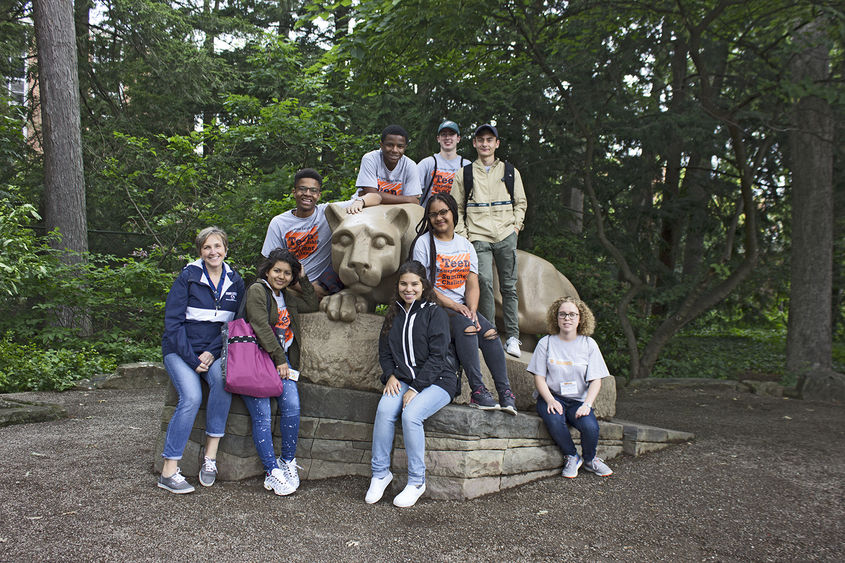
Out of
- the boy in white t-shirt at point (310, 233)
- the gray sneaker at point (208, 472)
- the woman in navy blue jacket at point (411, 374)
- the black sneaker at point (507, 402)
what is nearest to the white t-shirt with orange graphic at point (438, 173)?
the boy in white t-shirt at point (310, 233)

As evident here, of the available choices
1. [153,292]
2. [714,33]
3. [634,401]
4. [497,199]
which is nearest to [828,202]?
[714,33]

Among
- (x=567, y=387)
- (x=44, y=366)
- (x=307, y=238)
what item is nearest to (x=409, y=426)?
(x=567, y=387)

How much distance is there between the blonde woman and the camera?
170 inches

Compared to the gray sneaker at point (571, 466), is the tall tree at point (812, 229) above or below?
above

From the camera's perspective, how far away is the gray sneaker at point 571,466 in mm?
4352

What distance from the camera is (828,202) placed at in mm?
8352

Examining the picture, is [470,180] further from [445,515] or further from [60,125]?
[60,125]

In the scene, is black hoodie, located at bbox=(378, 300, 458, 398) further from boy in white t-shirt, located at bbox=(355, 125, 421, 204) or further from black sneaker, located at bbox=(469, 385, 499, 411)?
boy in white t-shirt, located at bbox=(355, 125, 421, 204)

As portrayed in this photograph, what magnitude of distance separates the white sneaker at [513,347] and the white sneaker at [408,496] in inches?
59.1

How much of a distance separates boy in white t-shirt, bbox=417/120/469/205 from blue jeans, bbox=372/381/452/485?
2.06 metres

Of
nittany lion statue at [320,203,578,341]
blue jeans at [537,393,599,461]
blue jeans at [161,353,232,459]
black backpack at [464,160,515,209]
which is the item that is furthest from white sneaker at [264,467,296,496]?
black backpack at [464,160,515,209]

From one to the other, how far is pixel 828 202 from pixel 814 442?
4220mm

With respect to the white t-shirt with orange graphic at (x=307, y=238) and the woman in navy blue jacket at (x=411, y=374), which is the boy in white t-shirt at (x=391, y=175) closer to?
the white t-shirt with orange graphic at (x=307, y=238)

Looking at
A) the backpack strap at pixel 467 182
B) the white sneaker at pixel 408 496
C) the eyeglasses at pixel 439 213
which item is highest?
the backpack strap at pixel 467 182
